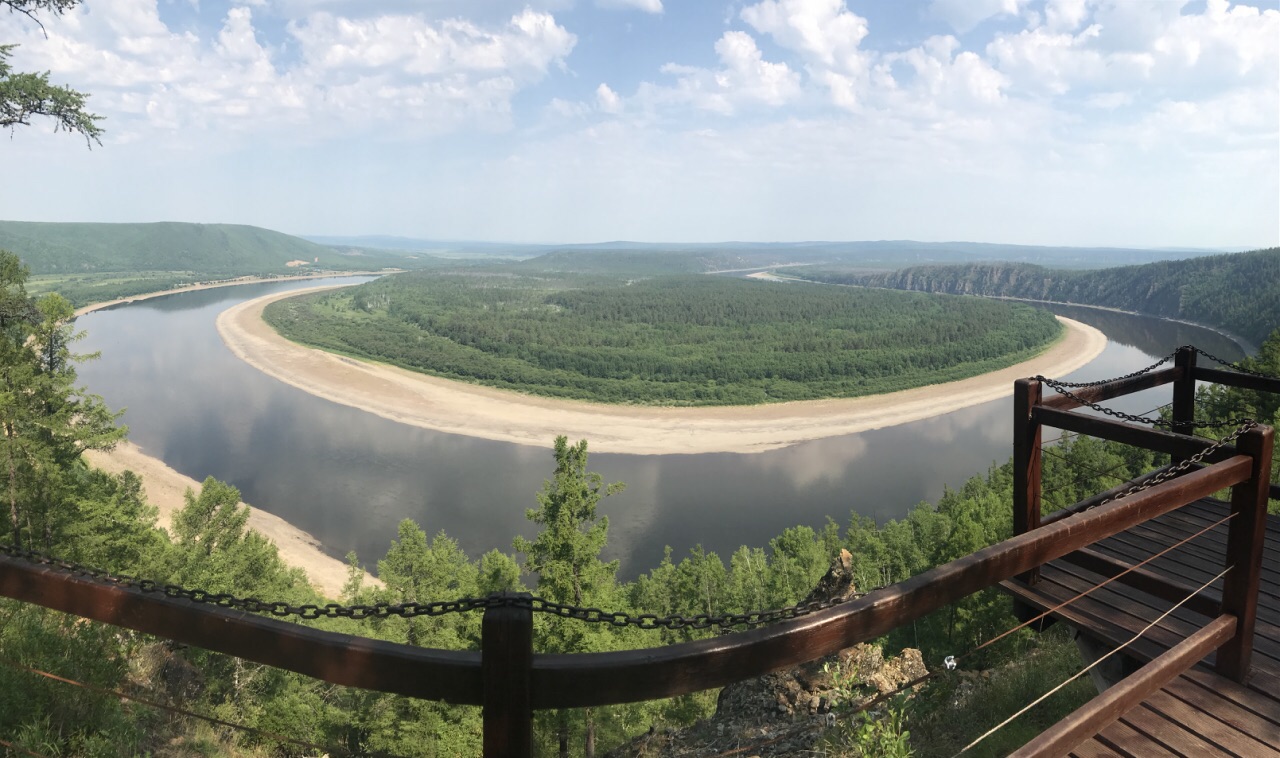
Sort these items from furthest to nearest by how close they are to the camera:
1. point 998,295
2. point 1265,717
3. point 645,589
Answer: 1. point 998,295
2. point 645,589
3. point 1265,717

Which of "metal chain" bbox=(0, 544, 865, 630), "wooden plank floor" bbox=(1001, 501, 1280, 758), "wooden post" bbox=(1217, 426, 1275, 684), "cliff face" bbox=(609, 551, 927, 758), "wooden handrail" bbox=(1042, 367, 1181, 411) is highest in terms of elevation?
"metal chain" bbox=(0, 544, 865, 630)

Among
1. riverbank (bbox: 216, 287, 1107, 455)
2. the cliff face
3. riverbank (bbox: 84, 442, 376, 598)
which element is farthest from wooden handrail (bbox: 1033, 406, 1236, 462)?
riverbank (bbox: 216, 287, 1107, 455)

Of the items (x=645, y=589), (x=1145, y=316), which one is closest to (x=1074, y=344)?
(x=1145, y=316)

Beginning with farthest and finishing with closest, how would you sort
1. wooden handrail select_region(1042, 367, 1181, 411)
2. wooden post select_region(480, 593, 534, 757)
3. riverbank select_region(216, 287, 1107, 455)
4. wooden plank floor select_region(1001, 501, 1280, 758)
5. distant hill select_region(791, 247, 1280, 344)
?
distant hill select_region(791, 247, 1280, 344), riverbank select_region(216, 287, 1107, 455), wooden handrail select_region(1042, 367, 1181, 411), wooden plank floor select_region(1001, 501, 1280, 758), wooden post select_region(480, 593, 534, 757)

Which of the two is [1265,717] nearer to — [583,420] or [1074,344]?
[583,420]

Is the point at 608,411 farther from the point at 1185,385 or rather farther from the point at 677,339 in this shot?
the point at 1185,385

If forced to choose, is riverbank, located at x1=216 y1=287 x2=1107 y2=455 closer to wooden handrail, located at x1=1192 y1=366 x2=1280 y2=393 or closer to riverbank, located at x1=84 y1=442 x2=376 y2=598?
riverbank, located at x1=84 y1=442 x2=376 y2=598
